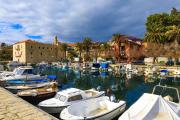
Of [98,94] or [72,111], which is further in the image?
[98,94]

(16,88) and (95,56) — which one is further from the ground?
(95,56)

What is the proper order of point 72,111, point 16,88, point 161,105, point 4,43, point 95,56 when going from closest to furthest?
1. point 161,105
2. point 72,111
3. point 16,88
4. point 95,56
5. point 4,43

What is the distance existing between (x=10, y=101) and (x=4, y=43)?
455ft

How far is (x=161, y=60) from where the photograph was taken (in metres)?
77.0

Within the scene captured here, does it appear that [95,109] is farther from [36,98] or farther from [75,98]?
[36,98]

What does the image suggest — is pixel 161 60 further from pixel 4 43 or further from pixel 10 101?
pixel 4 43

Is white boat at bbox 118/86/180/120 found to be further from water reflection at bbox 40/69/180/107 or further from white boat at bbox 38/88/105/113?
water reflection at bbox 40/69/180/107

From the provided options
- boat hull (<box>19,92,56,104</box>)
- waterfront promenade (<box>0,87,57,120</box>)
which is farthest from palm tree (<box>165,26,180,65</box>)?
waterfront promenade (<box>0,87,57,120</box>)

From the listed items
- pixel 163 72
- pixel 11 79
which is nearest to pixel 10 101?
pixel 11 79

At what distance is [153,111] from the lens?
1248 cm

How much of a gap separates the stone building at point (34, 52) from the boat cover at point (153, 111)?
102m

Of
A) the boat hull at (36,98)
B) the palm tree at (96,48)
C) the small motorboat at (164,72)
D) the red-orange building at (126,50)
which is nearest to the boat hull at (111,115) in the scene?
the boat hull at (36,98)

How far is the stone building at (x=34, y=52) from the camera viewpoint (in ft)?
359

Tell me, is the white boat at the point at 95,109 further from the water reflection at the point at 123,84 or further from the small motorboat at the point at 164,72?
the small motorboat at the point at 164,72
